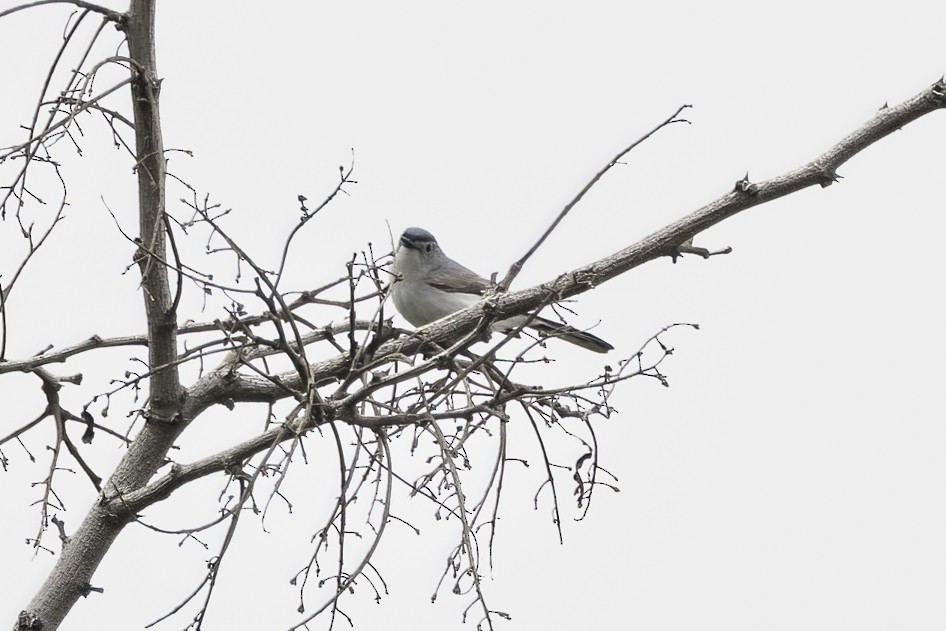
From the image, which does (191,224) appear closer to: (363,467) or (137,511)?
(363,467)

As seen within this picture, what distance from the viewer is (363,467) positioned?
4160 mm

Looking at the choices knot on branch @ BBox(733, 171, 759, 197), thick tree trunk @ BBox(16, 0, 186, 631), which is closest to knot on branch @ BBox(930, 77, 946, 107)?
knot on branch @ BBox(733, 171, 759, 197)

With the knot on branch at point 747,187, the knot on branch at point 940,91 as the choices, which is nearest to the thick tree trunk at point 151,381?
the knot on branch at point 747,187

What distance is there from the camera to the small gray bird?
7.77 m

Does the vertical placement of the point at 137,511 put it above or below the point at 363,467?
below

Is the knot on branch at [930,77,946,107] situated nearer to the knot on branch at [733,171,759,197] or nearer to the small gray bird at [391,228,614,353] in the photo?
the knot on branch at [733,171,759,197]

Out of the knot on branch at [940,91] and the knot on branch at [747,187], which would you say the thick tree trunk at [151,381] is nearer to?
the knot on branch at [747,187]

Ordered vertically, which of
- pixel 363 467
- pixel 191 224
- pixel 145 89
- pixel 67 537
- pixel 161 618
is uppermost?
pixel 145 89

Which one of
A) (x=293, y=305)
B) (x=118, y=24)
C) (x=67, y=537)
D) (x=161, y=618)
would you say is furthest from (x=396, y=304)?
(x=161, y=618)

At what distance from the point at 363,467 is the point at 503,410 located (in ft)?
1.77

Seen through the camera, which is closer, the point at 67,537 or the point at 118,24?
the point at 118,24

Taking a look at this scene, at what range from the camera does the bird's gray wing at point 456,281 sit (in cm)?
791

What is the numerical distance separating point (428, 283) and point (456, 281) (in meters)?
0.19

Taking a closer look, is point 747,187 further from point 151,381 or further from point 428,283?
point 428,283
